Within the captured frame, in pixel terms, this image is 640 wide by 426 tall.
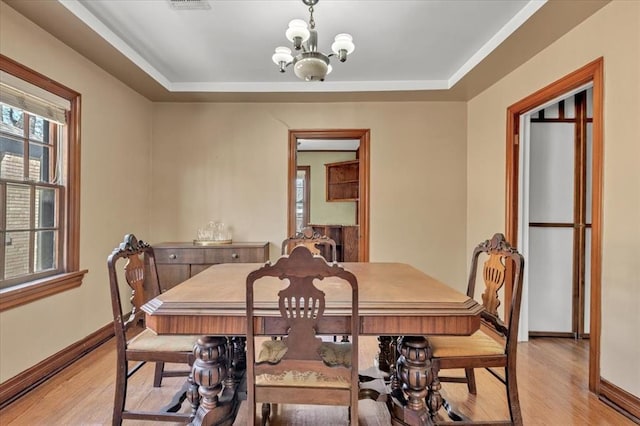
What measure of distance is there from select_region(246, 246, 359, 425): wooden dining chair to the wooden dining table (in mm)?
25

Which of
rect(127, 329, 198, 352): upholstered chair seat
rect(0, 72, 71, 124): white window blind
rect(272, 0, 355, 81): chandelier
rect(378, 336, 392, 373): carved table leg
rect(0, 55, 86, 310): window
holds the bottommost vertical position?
rect(378, 336, 392, 373): carved table leg

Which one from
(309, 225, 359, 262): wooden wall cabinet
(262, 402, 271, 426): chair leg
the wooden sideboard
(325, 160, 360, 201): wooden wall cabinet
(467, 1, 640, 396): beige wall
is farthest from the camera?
(325, 160, 360, 201): wooden wall cabinet

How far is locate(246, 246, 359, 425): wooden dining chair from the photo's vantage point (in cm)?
124

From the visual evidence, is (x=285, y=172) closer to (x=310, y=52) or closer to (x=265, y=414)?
(x=310, y=52)

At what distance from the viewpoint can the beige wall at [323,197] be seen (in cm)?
659

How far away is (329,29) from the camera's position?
2.55m

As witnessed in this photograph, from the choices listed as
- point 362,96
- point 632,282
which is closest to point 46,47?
point 362,96

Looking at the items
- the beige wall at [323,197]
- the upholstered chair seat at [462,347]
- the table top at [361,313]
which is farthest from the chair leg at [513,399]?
the beige wall at [323,197]

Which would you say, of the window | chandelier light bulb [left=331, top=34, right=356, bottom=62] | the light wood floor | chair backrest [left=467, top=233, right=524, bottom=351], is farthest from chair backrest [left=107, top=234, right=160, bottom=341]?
chair backrest [left=467, top=233, right=524, bottom=351]

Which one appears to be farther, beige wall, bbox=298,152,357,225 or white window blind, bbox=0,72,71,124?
beige wall, bbox=298,152,357,225

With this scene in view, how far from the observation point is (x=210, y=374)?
4.82ft

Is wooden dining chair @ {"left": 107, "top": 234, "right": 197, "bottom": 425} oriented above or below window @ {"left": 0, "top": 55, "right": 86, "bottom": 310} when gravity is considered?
below

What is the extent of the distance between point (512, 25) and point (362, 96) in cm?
157

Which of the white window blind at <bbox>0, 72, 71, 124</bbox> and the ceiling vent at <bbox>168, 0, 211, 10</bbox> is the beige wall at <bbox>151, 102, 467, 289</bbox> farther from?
the ceiling vent at <bbox>168, 0, 211, 10</bbox>
